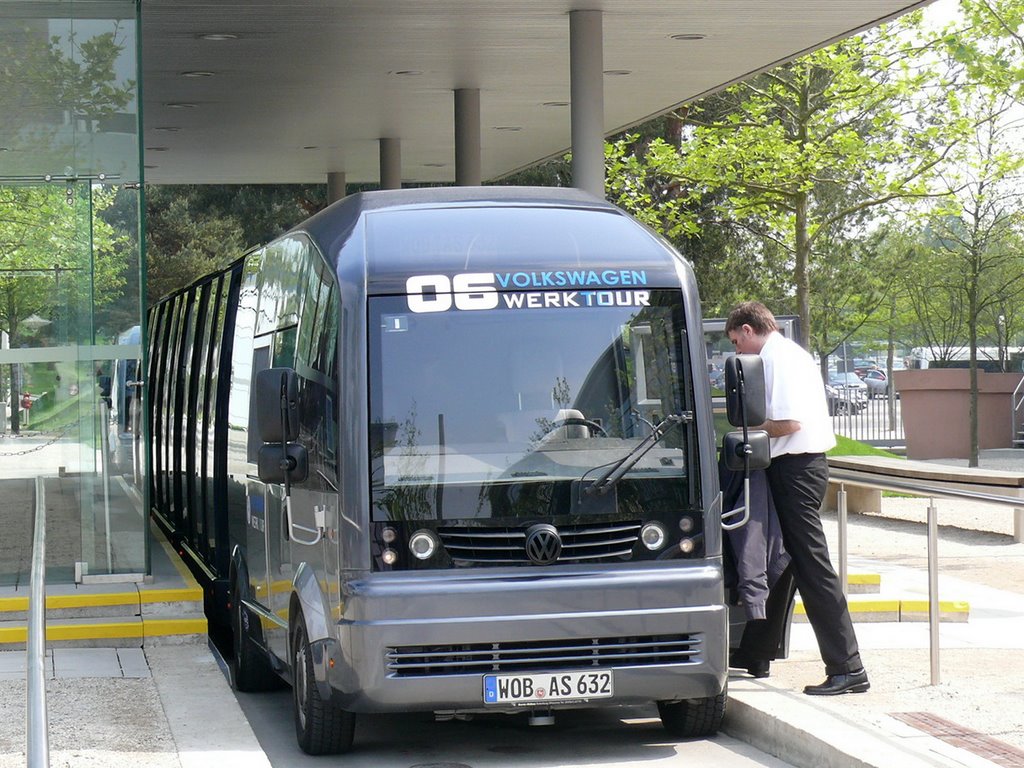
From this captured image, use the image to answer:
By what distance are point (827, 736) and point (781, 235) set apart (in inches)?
1080

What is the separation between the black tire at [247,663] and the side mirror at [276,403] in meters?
2.34

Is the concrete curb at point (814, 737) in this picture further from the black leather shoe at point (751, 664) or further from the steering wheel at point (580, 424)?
the steering wheel at point (580, 424)

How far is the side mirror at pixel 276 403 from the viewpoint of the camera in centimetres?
748

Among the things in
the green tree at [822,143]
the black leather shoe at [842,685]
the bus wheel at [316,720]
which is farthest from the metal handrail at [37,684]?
the green tree at [822,143]

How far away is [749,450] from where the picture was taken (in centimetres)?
759

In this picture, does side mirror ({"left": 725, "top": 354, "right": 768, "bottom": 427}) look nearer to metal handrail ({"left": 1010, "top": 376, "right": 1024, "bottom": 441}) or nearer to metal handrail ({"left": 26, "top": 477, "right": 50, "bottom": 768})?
metal handrail ({"left": 26, "top": 477, "right": 50, "bottom": 768})

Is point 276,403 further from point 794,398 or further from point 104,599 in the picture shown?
point 104,599

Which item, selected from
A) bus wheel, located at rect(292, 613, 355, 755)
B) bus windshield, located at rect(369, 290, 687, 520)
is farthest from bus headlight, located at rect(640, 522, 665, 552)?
bus wheel, located at rect(292, 613, 355, 755)

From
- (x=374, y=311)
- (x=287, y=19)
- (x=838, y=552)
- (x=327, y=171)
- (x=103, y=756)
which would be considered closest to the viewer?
(x=103, y=756)

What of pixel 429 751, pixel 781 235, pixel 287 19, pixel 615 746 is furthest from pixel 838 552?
pixel 781 235

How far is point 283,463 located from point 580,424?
4.99 feet

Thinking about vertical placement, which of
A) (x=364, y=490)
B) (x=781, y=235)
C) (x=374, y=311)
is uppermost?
(x=781, y=235)

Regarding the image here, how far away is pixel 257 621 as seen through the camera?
30.2 ft

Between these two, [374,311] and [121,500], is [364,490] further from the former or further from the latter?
[121,500]
